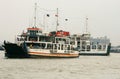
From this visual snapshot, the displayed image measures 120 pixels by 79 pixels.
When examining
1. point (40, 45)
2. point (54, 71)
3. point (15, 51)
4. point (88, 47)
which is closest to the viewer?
point (54, 71)

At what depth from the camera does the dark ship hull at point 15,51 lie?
75938 mm

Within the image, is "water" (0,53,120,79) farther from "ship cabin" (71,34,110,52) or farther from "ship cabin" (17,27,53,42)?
"ship cabin" (71,34,110,52)

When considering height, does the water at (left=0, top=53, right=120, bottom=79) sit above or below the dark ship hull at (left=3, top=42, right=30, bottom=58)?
below

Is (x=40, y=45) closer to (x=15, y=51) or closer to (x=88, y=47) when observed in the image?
(x=15, y=51)

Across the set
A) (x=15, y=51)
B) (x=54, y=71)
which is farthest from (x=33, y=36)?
(x=54, y=71)

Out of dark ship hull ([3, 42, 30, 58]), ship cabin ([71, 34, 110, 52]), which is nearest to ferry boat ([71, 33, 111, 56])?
ship cabin ([71, 34, 110, 52])

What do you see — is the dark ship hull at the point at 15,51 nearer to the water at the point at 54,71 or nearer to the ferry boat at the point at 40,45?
the ferry boat at the point at 40,45

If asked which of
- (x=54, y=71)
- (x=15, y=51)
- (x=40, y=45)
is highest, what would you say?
(x=40, y=45)

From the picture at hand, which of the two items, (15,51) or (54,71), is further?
(15,51)

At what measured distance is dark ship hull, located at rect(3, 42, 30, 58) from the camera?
7594 cm

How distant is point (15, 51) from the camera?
7662cm

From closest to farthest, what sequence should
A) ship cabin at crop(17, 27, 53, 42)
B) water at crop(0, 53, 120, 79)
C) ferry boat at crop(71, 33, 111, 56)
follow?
water at crop(0, 53, 120, 79), ship cabin at crop(17, 27, 53, 42), ferry boat at crop(71, 33, 111, 56)

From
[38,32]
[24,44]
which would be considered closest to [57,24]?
[38,32]

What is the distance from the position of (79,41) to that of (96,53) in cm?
591
